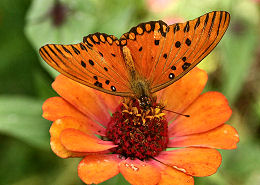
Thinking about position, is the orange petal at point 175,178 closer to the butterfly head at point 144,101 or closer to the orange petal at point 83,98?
the butterfly head at point 144,101

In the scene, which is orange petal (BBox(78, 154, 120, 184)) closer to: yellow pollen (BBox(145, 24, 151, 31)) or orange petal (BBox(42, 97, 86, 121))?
orange petal (BBox(42, 97, 86, 121))

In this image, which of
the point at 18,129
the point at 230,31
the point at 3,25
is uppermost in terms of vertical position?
the point at 230,31

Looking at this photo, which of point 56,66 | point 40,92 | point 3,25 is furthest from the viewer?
point 3,25

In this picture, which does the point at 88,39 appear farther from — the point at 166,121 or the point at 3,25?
the point at 3,25

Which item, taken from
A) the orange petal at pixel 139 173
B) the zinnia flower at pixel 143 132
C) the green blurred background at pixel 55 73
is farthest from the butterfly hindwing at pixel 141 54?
the green blurred background at pixel 55 73

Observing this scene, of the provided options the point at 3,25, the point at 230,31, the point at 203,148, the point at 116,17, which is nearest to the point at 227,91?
the point at 230,31

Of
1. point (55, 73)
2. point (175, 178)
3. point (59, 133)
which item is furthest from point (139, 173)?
point (55, 73)

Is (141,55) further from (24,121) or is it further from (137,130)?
(24,121)
